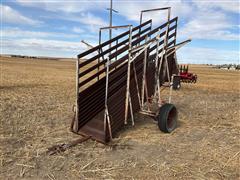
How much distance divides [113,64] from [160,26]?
201 cm

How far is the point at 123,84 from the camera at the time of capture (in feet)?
22.0

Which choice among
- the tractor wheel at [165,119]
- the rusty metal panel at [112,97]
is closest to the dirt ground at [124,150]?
the tractor wheel at [165,119]

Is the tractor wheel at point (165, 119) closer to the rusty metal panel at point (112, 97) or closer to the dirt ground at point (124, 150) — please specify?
the dirt ground at point (124, 150)

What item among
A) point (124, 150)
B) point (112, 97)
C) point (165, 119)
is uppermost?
point (112, 97)

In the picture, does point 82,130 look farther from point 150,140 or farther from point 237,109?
point 237,109

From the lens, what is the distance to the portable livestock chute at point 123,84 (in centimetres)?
600

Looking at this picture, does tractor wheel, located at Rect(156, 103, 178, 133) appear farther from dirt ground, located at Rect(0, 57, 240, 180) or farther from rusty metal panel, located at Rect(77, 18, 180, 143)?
rusty metal panel, located at Rect(77, 18, 180, 143)

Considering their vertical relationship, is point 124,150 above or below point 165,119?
below

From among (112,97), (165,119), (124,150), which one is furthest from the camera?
(165,119)

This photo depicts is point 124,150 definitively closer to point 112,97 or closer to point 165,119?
point 112,97

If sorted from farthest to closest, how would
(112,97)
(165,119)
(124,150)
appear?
(165,119) → (112,97) → (124,150)

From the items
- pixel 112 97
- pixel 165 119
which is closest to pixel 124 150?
pixel 112 97

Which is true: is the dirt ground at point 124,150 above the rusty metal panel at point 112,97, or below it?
below

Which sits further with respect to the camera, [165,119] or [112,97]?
[165,119]
